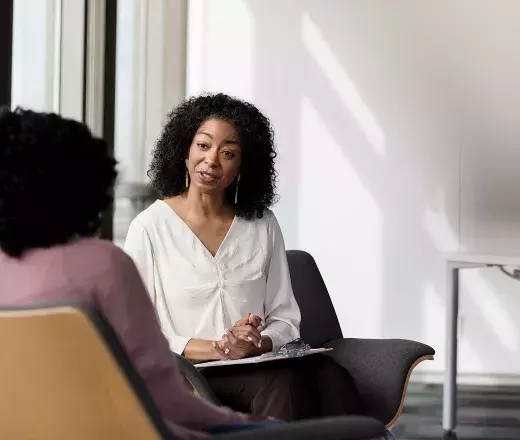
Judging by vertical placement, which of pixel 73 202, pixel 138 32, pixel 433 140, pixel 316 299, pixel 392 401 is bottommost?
pixel 392 401

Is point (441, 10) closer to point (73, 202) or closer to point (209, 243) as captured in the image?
point (209, 243)

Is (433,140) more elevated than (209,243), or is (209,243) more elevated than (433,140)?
(433,140)

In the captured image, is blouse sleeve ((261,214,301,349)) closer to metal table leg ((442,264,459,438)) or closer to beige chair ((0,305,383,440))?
beige chair ((0,305,383,440))

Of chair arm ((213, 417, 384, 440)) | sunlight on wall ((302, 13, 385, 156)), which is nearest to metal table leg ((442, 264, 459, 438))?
sunlight on wall ((302, 13, 385, 156))

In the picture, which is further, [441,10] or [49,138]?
[441,10]

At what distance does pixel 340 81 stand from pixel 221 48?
27.9 inches

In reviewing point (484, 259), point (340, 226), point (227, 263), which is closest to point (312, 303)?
point (227, 263)

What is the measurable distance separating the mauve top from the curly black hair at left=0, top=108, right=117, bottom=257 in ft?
0.10

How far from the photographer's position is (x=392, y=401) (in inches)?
111

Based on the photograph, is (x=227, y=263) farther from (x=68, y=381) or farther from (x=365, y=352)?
(x=68, y=381)

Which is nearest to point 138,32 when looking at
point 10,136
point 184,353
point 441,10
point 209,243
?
point 441,10

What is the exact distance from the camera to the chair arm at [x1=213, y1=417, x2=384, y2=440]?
1413mm

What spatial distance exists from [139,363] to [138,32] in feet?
12.3

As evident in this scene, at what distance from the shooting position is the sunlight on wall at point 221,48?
5.48 meters
